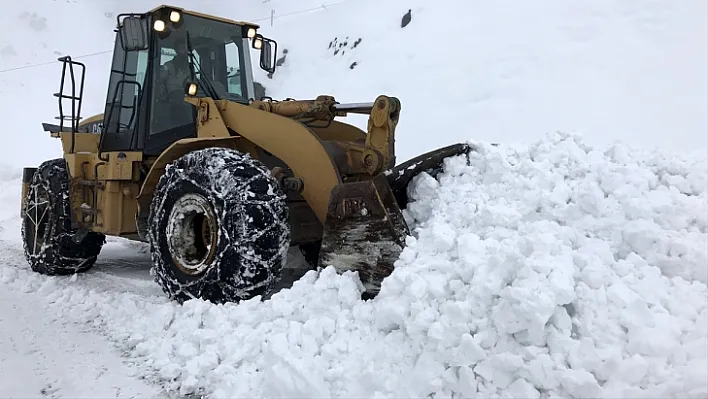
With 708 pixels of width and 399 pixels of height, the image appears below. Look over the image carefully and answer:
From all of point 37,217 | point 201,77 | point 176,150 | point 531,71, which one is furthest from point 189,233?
point 531,71

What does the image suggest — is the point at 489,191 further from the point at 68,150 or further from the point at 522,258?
the point at 68,150

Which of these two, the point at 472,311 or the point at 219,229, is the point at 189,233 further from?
the point at 472,311

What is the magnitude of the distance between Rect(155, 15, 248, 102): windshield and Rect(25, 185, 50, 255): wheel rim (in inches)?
85.5

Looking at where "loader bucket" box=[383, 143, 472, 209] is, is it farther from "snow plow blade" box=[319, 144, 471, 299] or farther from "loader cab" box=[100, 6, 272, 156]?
"loader cab" box=[100, 6, 272, 156]

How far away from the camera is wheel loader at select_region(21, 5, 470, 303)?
3924 mm

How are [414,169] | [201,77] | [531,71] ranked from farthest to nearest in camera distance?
[531,71] → [201,77] → [414,169]

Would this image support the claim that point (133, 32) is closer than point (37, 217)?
Yes

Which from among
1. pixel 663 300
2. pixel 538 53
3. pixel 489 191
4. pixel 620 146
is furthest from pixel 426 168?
pixel 538 53

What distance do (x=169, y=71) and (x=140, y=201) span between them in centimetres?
131

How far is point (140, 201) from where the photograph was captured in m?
5.16

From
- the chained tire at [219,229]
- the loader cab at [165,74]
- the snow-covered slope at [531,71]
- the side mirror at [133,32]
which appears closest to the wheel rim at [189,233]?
the chained tire at [219,229]

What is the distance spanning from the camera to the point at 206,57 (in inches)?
224

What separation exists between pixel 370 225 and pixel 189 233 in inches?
61.5

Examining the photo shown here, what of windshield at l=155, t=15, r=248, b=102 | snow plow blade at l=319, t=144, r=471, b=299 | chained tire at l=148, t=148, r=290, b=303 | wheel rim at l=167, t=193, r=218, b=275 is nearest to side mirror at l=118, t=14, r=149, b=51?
windshield at l=155, t=15, r=248, b=102
